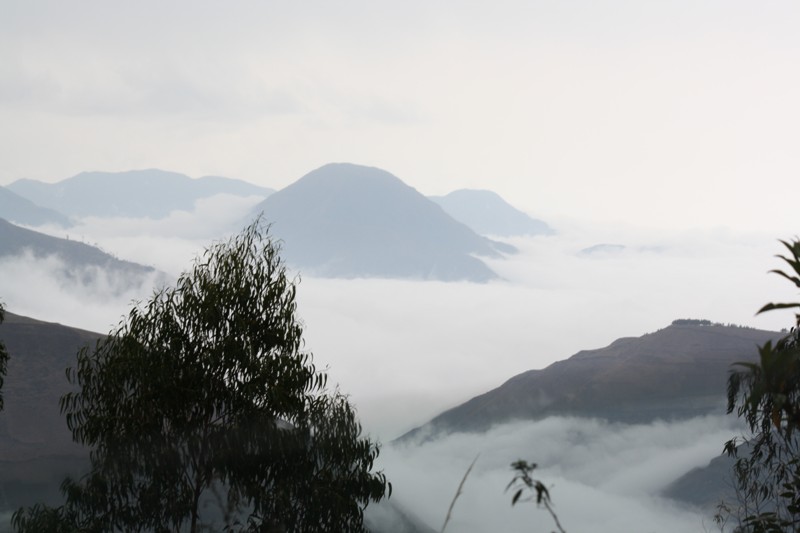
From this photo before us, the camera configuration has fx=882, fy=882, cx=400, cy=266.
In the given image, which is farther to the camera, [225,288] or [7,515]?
[7,515]

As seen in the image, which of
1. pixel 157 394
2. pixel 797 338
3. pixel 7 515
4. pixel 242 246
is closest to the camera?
pixel 797 338

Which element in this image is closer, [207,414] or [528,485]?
[528,485]

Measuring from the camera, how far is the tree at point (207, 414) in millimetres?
23094

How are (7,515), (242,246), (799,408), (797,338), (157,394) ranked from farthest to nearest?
(7,515) < (242,246) < (157,394) < (797,338) < (799,408)

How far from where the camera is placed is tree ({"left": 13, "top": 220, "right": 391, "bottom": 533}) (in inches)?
909

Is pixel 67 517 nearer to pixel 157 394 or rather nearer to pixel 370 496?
pixel 157 394

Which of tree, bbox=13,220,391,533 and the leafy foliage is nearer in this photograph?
the leafy foliage

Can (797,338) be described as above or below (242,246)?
below

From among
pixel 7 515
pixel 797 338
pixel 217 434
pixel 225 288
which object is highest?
pixel 225 288

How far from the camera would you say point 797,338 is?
778 inches

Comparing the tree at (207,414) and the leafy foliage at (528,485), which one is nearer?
the leafy foliage at (528,485)

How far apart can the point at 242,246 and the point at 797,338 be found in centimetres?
1440

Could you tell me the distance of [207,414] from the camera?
77.0 ft

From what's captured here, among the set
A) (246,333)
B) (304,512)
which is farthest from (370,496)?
(246,333)
